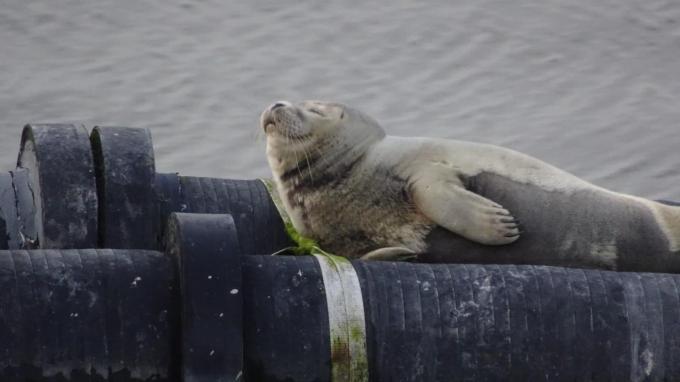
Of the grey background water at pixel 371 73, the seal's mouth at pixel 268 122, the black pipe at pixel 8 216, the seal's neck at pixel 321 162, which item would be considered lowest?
the grey background water at pixel 371 73

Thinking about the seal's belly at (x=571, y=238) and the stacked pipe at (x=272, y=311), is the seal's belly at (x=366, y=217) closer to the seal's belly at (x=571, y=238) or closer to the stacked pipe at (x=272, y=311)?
the seal's belly at (x=571, y=238)

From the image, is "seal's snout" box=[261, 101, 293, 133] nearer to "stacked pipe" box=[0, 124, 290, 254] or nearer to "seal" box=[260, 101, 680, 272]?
"seal" box=[260, 101, 680, 272]

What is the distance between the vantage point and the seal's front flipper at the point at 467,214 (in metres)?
4.31

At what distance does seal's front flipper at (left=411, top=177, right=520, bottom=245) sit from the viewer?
14.1 ft

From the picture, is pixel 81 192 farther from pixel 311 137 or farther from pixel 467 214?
pixel 467 214

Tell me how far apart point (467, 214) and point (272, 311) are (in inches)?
34.2

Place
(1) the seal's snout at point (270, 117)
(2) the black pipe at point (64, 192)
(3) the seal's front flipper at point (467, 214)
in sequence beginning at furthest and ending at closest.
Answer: (1) the seal's snout at point (270, 117), (3) the seal's front flipper at point (467, 214), (2) the black pipe at point (64, 192)

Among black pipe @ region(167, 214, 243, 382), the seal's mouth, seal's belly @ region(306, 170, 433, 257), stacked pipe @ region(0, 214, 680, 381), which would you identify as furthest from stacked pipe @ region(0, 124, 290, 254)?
black pipe @ region(167, 214, 243, 382)

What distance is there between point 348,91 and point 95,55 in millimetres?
1783

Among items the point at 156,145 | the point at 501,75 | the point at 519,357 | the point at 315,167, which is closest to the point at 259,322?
the point at 519,357

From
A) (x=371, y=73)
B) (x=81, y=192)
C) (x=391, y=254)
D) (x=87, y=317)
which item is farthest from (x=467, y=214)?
(x=371, y=73)

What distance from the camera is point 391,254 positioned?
433 cm

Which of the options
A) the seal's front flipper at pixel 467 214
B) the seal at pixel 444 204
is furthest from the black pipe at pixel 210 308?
the seal's front flipper at pixel 467 214

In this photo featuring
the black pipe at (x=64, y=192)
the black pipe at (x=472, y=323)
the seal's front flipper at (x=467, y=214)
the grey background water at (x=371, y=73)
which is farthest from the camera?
the grey background water at (x=371, y=73)
